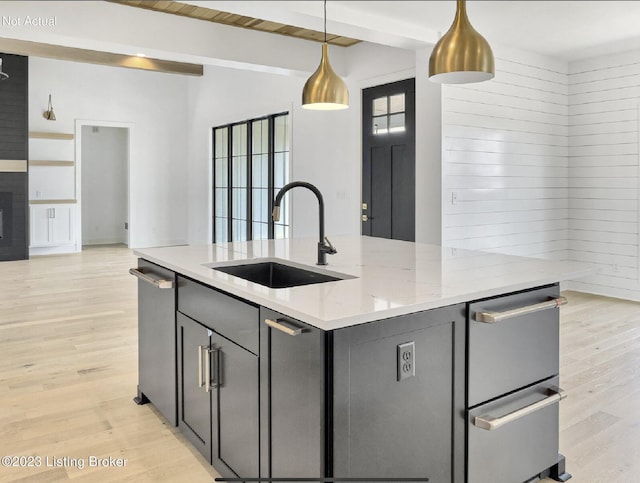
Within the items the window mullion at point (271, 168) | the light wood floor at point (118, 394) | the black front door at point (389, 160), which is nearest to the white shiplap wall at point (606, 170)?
the light wood floor at point (118, 394)

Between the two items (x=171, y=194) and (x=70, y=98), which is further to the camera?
(x=171, y=194)

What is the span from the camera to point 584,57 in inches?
225

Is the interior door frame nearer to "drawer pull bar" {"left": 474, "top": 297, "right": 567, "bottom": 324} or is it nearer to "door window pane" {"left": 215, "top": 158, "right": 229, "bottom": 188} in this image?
"door window pane" {"left": 215, "top": 158, "right": 229, "bottom": 188}

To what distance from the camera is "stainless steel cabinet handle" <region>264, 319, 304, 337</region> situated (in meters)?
1.50

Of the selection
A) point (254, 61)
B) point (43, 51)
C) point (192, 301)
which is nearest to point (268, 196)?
point (254, 61)

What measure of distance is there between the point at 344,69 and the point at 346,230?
190 centimetres

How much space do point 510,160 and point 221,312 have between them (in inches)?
171

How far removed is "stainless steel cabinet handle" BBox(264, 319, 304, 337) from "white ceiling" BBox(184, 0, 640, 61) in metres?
3.09

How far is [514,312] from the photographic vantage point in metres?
1.83

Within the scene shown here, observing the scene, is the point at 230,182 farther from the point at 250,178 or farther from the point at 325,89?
the point at 325,89

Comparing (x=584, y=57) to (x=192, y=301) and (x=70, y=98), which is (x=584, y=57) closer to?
(x=192, y=301)

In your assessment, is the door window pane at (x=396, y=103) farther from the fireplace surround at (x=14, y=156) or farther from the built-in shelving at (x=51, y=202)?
the built-in shelving at (x=51, y=202)

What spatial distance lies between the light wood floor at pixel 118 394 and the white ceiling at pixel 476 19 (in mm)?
2524

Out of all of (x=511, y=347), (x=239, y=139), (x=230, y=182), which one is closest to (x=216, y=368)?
(x=511, y=347)
